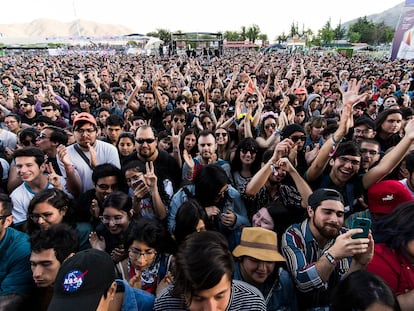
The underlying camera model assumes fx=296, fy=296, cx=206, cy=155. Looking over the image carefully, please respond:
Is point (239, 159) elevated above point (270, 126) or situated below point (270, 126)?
below

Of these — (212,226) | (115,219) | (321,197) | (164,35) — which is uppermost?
(164,35)

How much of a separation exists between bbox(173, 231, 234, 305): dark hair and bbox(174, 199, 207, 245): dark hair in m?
0.66

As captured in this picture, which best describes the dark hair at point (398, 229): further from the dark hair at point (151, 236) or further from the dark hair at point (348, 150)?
the dark hair at point (151, 236)

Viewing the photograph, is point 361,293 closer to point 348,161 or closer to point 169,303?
point 169,303

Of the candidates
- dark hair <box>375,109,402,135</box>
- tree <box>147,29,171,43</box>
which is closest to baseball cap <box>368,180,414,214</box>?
dark hair <box>375,109,402,135</box>

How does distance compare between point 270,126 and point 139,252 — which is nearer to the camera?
point 139,252

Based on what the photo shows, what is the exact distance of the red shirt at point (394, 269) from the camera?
1.65 metres

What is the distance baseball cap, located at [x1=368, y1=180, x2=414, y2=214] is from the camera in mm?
2324

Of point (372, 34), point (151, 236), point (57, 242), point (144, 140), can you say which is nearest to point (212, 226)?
point (151, 236)

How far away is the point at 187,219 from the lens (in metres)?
2.20

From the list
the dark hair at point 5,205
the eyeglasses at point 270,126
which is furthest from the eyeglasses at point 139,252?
the eyeglasses at point 270,126

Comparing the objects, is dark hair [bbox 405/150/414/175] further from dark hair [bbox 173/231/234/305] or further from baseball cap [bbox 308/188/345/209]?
dark hair [bbox 173/231/234/305]

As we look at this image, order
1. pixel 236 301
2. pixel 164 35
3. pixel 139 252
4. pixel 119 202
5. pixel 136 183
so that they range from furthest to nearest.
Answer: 1. pixel 164 35
2. pixel 136 183
3. pixel 119 202
4. pixel 139 252
5. pixel 236 301

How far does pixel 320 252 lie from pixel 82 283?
1.52m
